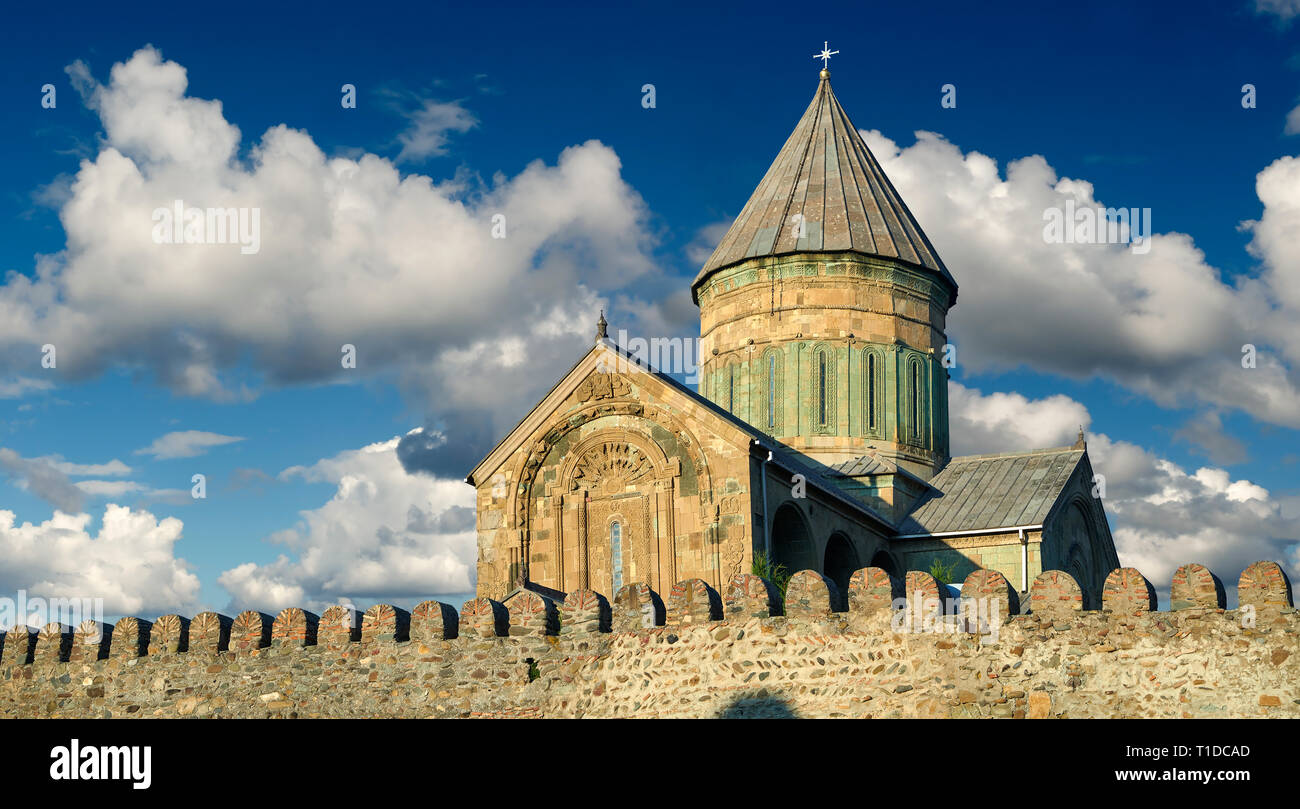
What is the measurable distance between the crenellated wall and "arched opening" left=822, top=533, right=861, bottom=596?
945 cm

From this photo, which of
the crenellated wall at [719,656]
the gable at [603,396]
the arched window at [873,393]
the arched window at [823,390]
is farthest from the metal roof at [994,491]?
the crenellated wall at [719,656]

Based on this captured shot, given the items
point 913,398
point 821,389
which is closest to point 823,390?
point 821,389

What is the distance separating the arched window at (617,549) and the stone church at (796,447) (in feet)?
0.10

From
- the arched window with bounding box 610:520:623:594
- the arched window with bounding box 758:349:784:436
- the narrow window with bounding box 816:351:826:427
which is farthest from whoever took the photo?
the arched window with bounding box 758:349:784:436

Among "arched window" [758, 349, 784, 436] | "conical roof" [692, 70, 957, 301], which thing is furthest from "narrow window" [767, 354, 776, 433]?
"conical roof" [692, 70, 957, 301]

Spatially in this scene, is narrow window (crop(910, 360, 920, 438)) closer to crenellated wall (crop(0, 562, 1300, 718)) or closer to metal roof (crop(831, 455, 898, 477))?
metal roof (crop(831, 455, 898, 477))

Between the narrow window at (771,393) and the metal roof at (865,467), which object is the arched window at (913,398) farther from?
the narrow window at (771,393)

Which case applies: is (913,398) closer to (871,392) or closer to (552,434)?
(871,392)

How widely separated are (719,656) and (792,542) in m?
→ 9.01

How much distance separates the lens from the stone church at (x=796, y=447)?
21.2 m

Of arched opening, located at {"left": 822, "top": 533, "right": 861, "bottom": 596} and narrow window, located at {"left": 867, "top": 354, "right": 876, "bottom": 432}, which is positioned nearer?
arched opening, located at {"left": 822, "top": 533, "right": 861, "bottom": 596}

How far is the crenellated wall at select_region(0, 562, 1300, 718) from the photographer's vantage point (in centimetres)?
1231

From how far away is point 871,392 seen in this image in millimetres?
28062
